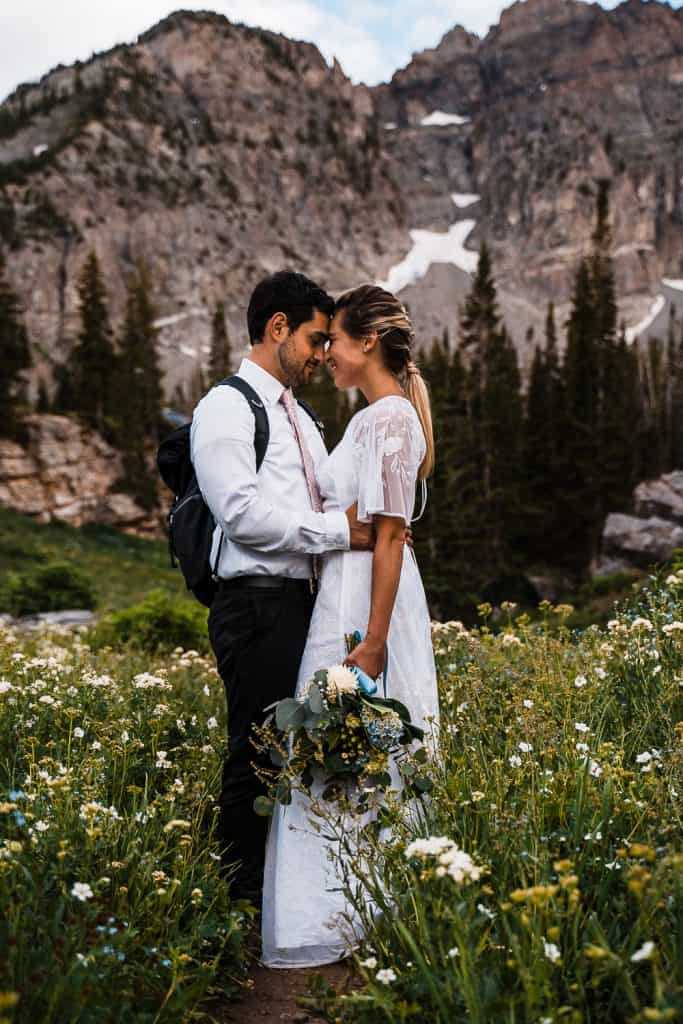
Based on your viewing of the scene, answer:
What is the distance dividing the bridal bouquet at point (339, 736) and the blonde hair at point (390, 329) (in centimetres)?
122

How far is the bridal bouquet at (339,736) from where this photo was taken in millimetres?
3299

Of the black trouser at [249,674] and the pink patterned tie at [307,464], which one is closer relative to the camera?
the black trouser at [249,674]

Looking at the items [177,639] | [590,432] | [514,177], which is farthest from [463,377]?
[514,177]

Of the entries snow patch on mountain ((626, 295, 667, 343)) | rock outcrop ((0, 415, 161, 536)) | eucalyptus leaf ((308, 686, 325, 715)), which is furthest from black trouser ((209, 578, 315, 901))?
snow patch on mountain ((626, 295, 667, 343))

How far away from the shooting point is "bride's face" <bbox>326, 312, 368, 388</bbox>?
393cm

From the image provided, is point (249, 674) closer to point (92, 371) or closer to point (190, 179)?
point (92, 371)

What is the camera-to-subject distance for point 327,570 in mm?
3943

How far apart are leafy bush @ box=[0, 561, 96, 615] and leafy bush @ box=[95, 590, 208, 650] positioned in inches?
254

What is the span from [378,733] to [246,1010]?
1.20m

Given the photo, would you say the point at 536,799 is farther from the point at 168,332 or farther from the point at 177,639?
the point at 168,332

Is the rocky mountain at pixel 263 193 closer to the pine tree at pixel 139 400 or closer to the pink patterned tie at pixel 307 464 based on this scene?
the pine tree at pixel 139 400

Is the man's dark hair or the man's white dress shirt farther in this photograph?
the man's dark hair

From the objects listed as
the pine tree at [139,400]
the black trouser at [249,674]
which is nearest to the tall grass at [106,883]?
the black trouser at [249,674]

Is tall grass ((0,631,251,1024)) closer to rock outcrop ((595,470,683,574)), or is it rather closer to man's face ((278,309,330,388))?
man's face ((278,309,330,388))
